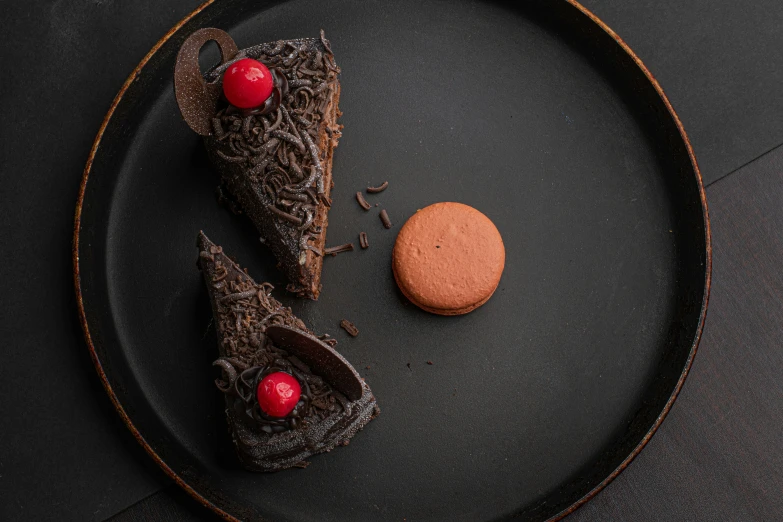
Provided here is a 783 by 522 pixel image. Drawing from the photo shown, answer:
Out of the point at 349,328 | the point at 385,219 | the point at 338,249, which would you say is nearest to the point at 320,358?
the point at 349,328

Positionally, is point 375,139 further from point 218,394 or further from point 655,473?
point 655,473

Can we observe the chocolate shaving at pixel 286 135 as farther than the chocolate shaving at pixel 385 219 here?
No

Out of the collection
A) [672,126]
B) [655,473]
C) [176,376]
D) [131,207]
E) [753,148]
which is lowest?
[655,473]

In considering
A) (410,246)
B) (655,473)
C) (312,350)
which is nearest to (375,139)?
(410,246)

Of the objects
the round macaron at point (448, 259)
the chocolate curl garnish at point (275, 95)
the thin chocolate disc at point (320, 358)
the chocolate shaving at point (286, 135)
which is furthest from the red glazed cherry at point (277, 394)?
the chocolate curl garnish at point (275, 95)

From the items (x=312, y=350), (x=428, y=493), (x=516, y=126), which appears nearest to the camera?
(x=312, y=350)

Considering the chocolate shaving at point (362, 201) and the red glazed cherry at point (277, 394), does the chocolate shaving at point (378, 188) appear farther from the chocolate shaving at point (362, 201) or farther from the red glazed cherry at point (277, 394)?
the red glazed cherry at point (277, 394)

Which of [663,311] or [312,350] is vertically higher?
[312,350]
